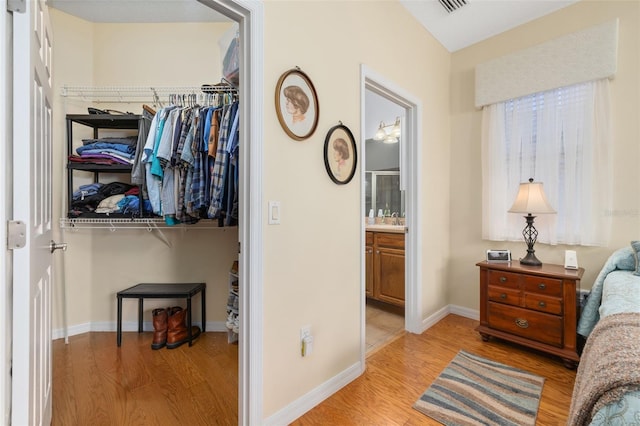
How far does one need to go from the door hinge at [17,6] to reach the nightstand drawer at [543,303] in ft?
9.90

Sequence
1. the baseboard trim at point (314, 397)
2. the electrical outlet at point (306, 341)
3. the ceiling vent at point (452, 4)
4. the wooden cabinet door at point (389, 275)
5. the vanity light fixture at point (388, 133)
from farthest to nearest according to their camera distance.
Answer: the vanity light fixture at point (388, 133) < the wooden cabinet door at point (389, 275) < the ceiling vent at point (452, 4) < the electrical outlet at point (306, 341) < the baseboard trim at point (314, 397)

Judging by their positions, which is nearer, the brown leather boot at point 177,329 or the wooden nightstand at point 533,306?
the wooden nightstand at point 533,306

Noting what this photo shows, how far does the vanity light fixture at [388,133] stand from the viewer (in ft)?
11.8

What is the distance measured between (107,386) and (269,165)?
5.74 feet

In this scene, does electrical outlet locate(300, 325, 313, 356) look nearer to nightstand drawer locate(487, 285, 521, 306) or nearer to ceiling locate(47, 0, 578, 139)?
nightstand drawer locate(487, 285, 521, 306)

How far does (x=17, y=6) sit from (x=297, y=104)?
104 centimetres

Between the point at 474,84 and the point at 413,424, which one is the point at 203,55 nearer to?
the point at 474,84

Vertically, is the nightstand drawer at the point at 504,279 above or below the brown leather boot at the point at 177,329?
above

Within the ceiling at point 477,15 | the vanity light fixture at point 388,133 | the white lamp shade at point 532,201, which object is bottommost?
the white lamp shade at point 532,201

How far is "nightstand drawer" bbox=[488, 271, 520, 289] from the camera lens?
7.18 feet

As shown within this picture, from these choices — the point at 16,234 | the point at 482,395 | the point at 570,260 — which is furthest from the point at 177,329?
the point at 570,260

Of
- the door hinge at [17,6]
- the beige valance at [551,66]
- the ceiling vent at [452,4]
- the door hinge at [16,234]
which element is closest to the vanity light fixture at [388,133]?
the beige valance at [551,66]

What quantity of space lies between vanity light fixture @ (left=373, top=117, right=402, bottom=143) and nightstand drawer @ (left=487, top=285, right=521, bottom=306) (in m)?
2.12

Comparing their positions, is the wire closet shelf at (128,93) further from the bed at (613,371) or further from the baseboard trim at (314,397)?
the bed at (613,371)
